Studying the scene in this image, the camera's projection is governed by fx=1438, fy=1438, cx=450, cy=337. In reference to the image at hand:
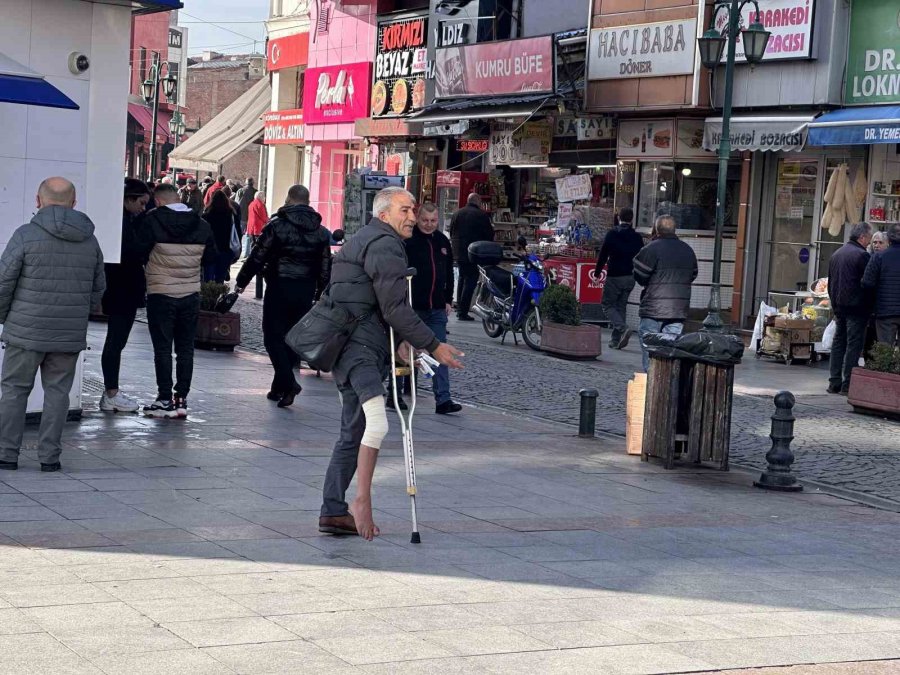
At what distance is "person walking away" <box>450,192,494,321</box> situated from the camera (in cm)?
2195

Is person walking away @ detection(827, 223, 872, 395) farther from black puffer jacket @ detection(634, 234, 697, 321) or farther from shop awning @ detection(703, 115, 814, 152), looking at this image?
shop awning @ detection(703, 115, 814, 152)

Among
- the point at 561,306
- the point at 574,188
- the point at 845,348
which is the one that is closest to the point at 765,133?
the point at 561,306

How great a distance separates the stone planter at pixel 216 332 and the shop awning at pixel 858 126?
312 inches

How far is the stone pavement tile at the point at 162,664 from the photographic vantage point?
504cm

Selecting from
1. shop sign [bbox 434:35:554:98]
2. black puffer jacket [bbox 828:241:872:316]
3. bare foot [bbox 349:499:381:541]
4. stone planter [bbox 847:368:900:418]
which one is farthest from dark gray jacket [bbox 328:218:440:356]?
shop sign [bbox 434:35:554:98]

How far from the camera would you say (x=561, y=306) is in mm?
17859

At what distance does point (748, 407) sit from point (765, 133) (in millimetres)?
6487

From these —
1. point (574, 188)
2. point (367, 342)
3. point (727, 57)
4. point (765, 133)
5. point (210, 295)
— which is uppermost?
point (727, 57)

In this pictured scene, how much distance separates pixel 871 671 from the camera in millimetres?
5668

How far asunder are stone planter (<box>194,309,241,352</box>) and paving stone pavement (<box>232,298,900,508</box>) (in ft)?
2.38

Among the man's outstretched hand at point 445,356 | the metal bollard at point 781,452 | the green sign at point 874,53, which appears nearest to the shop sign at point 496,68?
the green sign at point 874,53

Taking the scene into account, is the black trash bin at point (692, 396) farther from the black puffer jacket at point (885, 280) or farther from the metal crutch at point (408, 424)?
the black puffer jacket at point (885, 280)

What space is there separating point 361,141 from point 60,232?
2684 centimetres

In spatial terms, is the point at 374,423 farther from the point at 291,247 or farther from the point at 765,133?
the point at 765,133
